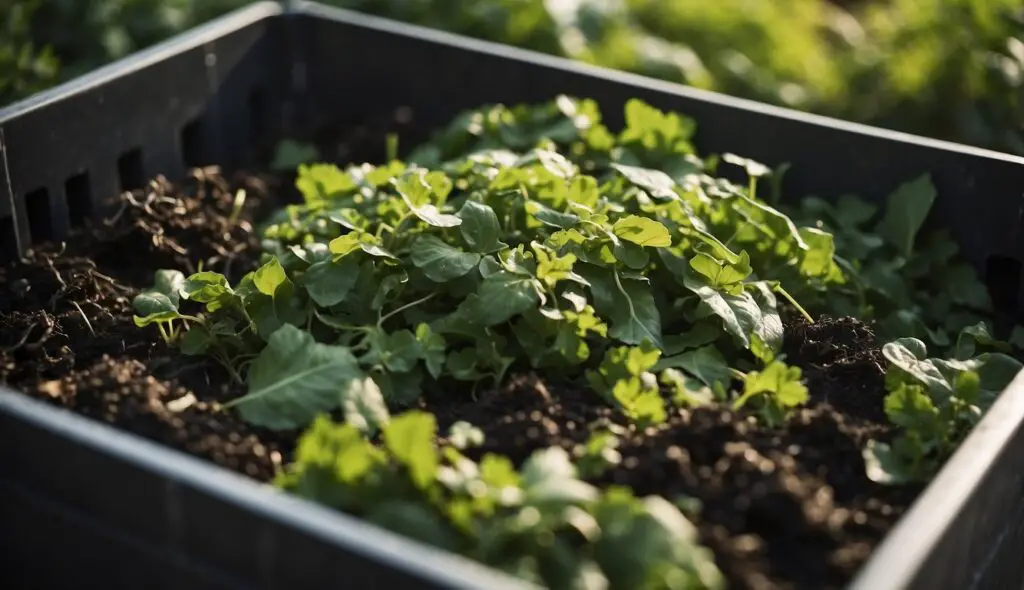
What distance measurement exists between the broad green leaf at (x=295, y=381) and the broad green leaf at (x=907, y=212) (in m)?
1.08

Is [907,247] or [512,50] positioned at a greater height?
[512,50]

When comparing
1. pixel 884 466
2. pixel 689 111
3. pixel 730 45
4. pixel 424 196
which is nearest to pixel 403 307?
pixel 424 196

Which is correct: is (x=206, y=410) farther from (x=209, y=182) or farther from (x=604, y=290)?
(x=209, y=182)

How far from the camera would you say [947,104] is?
3.17 meters

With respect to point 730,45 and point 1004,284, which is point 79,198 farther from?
point 730,45

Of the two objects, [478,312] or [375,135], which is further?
[375,135]

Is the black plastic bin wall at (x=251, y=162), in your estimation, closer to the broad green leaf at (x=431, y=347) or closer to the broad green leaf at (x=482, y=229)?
the broad green leaf at (x=431, y=347)

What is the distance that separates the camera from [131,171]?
7.82 ft

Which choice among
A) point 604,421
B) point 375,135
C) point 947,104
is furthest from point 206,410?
point 947,104

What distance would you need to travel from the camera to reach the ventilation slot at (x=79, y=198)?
88.4 inches

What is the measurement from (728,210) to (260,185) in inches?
36.5

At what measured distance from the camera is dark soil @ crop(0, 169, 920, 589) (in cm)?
141

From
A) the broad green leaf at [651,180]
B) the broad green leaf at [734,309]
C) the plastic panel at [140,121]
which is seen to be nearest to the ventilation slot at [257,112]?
the plastic panel at [140,121]

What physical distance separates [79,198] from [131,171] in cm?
15
